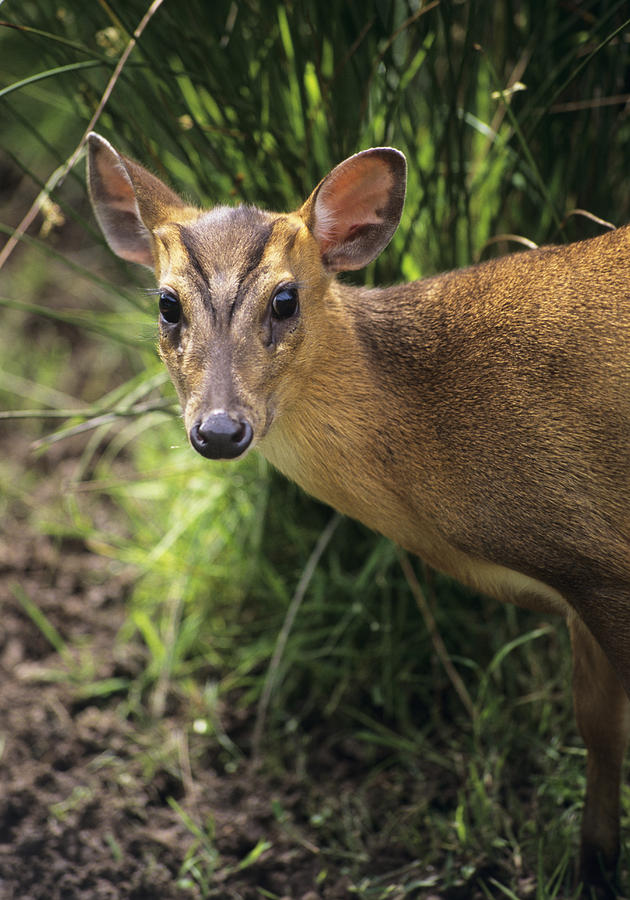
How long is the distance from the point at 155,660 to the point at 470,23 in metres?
2.65

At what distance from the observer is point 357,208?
10.5 feet

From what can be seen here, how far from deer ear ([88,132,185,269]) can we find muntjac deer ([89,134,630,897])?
11 millimetres

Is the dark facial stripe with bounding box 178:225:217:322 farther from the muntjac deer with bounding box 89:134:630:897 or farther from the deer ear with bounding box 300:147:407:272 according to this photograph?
the deer ear with bounding box 300:147:407:272

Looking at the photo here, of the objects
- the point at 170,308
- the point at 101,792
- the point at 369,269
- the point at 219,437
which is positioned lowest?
the point at 101,792

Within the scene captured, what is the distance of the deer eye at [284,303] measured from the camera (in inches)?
118

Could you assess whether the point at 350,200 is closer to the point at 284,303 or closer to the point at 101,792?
the point at 284,303

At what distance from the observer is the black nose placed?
2662 millimetres

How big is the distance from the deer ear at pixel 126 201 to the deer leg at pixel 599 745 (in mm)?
1779

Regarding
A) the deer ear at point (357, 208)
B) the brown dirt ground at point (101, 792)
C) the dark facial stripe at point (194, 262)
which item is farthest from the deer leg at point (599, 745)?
the dark facial stripe at point (194, 262)

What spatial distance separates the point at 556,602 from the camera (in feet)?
9.95

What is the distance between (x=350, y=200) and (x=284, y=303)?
1.35ft

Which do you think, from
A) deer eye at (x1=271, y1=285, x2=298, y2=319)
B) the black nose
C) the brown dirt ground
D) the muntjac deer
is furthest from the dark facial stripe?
the brown dirt ground

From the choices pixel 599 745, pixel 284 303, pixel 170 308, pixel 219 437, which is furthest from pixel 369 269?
pixel 599 745

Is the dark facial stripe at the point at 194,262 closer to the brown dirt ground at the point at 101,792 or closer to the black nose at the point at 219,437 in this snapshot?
the black nose at the point at 219,437
